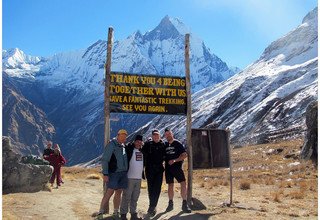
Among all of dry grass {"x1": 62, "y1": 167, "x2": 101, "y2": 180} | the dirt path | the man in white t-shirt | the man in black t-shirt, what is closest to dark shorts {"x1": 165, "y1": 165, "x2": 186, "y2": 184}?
the man in black t-shirt

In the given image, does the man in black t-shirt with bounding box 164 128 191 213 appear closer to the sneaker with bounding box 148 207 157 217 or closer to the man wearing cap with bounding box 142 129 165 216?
the man wearing cap with bounding box 142 129 165 216

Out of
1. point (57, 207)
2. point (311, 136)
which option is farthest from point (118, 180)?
point (311, 136)

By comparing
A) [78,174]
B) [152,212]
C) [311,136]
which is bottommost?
[152,212]

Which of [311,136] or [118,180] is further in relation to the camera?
[311,136]

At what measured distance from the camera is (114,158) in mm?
11070

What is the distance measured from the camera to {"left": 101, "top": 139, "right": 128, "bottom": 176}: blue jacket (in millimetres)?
10977

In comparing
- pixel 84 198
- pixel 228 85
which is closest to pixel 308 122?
pixel 84 198

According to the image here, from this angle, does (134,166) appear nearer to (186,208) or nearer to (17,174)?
(186,208)

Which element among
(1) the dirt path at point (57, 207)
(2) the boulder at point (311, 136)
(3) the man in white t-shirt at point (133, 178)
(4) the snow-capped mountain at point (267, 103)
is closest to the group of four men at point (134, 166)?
(3) the man in white t-shirt at point (133, 178)

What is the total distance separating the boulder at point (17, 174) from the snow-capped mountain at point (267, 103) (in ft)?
243

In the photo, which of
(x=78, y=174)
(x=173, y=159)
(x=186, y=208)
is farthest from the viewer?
(x=78, y=174)

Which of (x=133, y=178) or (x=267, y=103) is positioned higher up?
(x=267, y=103)

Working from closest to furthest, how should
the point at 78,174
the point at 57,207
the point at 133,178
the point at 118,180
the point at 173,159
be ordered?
the point at 118,180 < the point at 133,178 < the point at 173,159 < the point at 57,207 < the point at 78,174

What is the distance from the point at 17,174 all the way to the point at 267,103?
119956 mm
